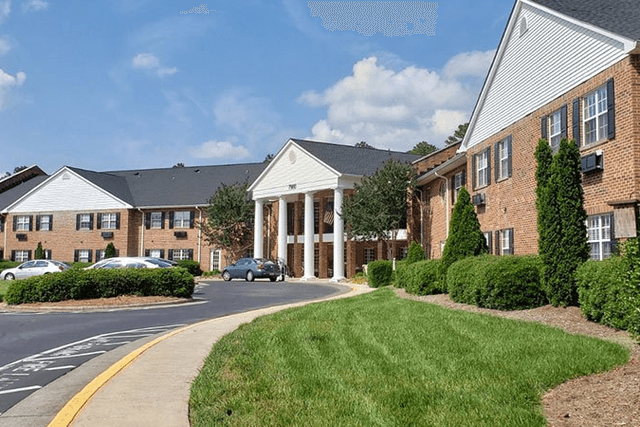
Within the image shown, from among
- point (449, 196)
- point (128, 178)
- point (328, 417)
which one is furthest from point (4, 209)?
point (328, 417)

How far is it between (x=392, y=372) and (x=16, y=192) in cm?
6286

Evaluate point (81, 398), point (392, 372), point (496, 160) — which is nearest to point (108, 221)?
point (496, 160)

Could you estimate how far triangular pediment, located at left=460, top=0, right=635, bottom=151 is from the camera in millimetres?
16672

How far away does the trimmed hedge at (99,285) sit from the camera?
68.5 ft

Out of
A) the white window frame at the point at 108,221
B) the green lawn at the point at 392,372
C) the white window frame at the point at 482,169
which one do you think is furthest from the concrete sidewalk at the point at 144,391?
the white window frame at the point at 108,221

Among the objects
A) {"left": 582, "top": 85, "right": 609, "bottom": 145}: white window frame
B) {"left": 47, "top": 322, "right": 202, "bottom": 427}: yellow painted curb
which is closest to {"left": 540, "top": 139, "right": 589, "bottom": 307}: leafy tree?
{"left": 582, "top": 85, "right": 609, "bottom": 145}: white window frame

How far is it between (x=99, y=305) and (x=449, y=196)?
17016mm

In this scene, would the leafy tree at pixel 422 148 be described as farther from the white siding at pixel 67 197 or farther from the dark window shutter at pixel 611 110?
the dark window shutter at pixel 611 110

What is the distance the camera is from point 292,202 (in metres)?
50.4

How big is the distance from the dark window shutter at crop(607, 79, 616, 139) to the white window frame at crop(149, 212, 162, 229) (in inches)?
1740

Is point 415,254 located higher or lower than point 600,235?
lower

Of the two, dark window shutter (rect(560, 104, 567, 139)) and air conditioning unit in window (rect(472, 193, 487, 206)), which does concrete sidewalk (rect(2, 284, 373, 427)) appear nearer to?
dark window shutter (rect(560, 104, 567, 139))

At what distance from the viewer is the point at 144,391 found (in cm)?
752

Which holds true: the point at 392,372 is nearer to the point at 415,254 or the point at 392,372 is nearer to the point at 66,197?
the point at 415,254
